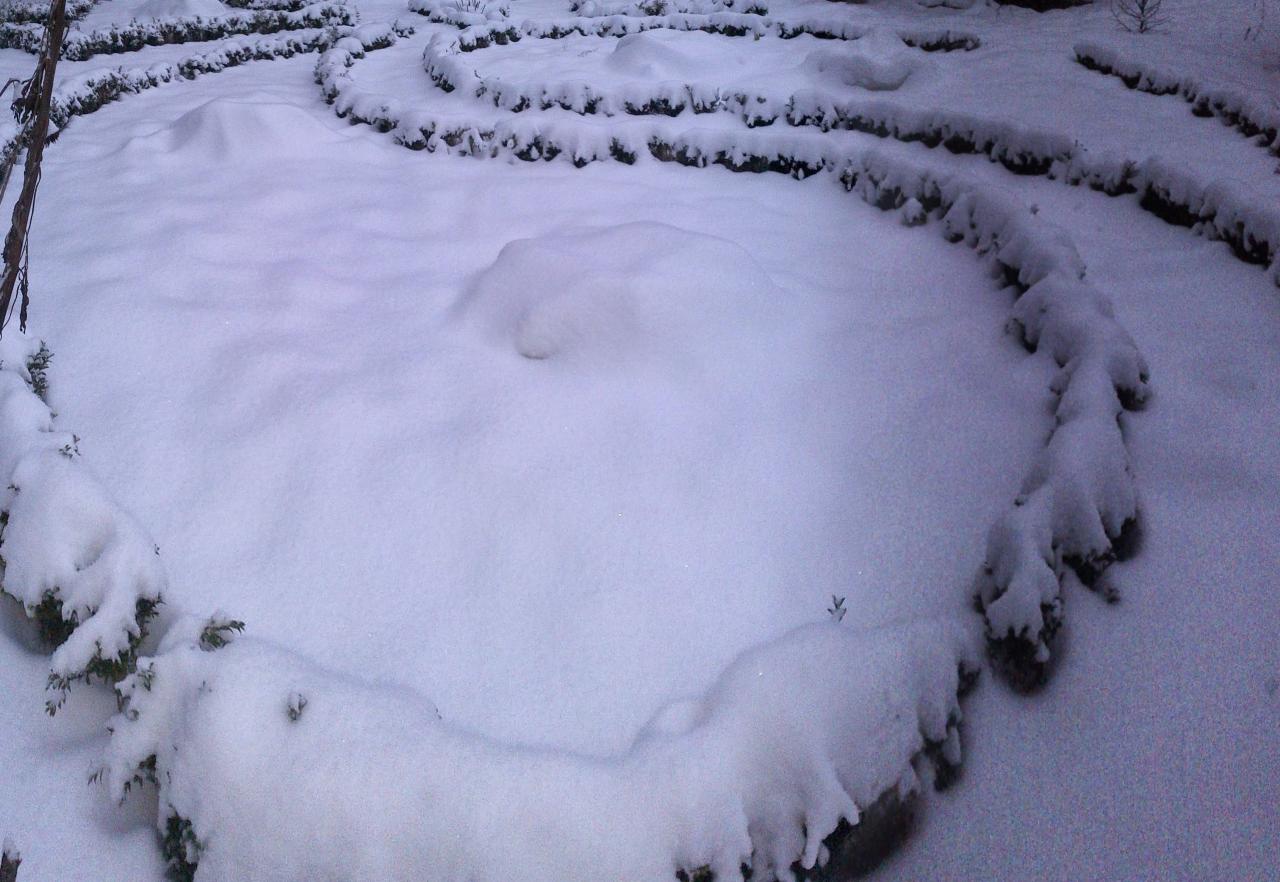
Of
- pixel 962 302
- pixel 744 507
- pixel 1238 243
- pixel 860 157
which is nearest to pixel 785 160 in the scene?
pixel 860 157

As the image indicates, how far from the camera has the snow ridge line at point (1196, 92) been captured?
6.36 metres

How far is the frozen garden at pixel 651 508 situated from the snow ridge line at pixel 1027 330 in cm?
2

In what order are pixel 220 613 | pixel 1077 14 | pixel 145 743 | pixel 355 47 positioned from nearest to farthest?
pixel 145 743 → pixel 220 613 → pixel 355 47 → pixel 1077 14

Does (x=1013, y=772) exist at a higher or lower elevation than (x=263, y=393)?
lower

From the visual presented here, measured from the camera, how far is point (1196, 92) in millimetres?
7359

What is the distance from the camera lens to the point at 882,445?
3.72m

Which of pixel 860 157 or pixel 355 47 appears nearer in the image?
pixel 860 157

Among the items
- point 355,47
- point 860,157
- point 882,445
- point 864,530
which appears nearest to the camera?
point 864,530

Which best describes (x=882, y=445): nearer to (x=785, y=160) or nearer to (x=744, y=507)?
(x=744, y=507)

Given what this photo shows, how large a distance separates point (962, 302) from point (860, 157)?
192 centimetres

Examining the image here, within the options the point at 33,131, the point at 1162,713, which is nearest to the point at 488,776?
the point at 33,131

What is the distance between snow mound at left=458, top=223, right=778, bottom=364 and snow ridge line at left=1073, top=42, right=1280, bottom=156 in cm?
455

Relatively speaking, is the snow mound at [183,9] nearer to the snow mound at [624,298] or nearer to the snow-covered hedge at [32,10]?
the snow-covered hedge at [32,10]

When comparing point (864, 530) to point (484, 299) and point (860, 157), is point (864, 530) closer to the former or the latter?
point (484, 299)
